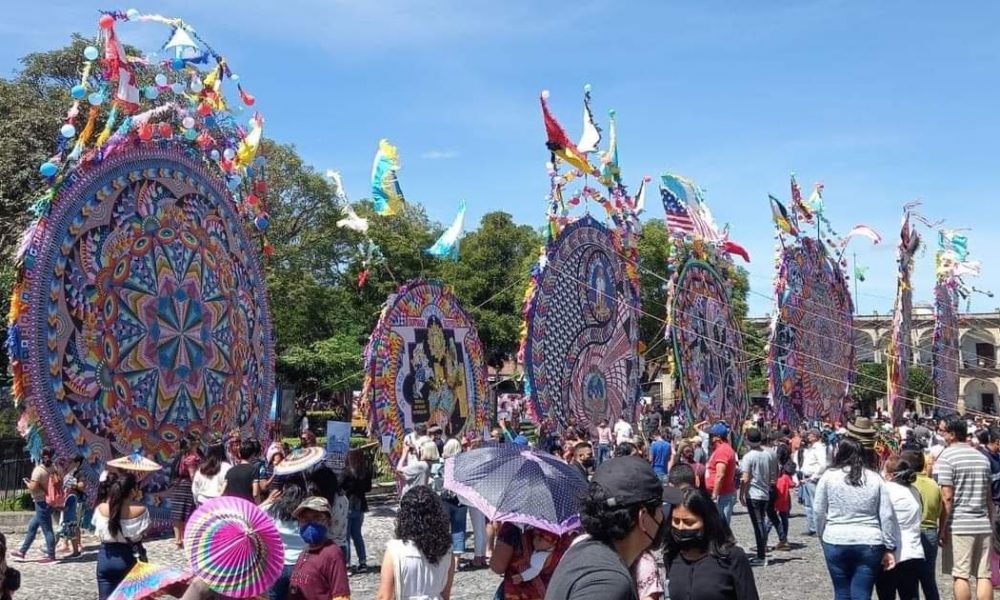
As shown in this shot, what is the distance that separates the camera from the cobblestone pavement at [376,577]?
923 centimetres

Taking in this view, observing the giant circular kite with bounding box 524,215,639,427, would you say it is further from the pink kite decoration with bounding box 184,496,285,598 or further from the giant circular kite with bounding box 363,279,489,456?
the pink kite decoration with bounding box 184,496,285,598

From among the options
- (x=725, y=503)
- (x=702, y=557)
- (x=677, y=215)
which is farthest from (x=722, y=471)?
(x=677, y=215)

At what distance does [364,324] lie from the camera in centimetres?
3516

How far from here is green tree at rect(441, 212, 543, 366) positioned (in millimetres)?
37938

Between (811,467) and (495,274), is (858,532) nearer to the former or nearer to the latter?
(811,467)

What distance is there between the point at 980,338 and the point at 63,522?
213 feet

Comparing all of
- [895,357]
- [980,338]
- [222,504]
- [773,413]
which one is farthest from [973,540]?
[980,338]

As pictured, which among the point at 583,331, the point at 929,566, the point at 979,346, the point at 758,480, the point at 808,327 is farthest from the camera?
the point at 979,346

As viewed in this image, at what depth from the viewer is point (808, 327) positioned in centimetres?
2706

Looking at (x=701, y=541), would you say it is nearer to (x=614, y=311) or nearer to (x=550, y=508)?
(x=550, y=508)

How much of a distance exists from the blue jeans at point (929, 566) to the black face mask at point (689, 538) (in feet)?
9.68

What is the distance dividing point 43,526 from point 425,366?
7024mm

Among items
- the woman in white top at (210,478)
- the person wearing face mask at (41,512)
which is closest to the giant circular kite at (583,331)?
the woman in white top at (210,478)

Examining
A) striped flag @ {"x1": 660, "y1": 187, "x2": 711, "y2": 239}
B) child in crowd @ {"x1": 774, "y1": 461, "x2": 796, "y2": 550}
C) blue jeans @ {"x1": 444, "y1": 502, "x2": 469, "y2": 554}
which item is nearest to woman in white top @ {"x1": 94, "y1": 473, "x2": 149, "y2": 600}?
blue jeans @ {"x1": 444, "y1": 502, "x2": 469, "y2": 554}
